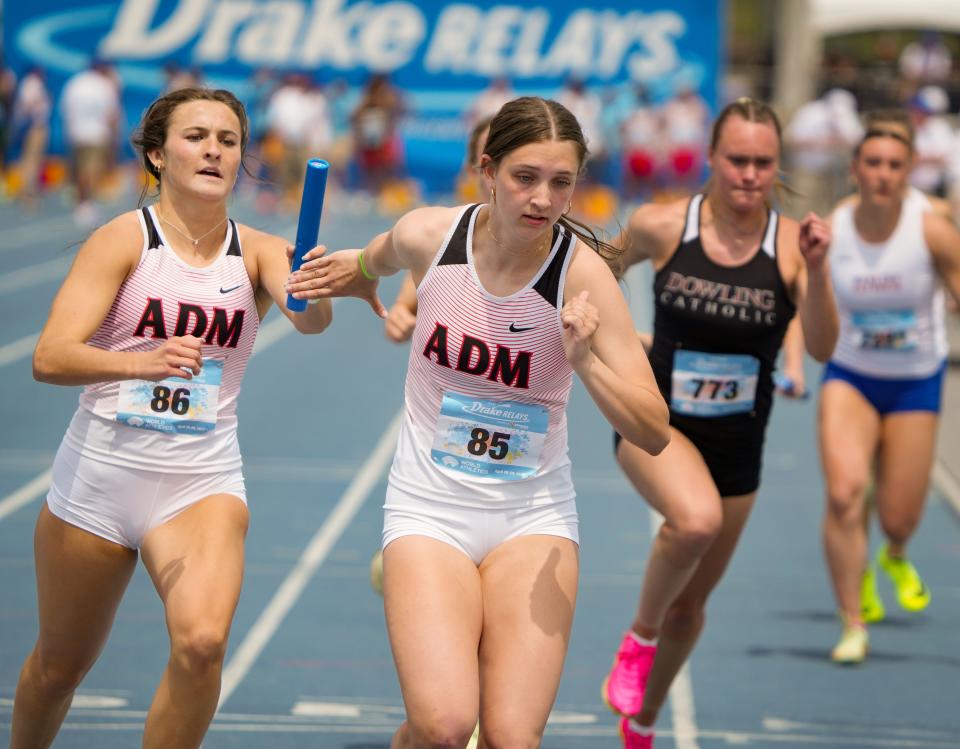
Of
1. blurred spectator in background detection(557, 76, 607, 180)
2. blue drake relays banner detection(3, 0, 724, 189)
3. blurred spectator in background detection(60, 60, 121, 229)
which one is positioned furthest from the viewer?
blue drake relays banner detection(3, 0, 724, 189)

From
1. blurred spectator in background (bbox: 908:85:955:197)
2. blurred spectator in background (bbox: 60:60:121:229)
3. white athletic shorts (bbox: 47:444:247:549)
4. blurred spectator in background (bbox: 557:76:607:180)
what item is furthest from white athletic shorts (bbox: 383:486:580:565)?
blurred spectator in background (bbox: 557:76:607:180)

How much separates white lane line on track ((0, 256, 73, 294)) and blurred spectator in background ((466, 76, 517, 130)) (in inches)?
356

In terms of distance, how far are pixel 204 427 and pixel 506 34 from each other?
80.3ft

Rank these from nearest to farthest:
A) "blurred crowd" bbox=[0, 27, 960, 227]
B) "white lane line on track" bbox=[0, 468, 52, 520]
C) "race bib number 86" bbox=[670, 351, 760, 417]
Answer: "race bib number 86" bbox=[670, 351, 760, 417]
"white lane line on track" bbox=[0, 468, 52, 520]
"blurred crowd" bbox=[0, 27, 960, 227]

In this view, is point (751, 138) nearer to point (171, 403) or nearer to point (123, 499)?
point (171, 403)

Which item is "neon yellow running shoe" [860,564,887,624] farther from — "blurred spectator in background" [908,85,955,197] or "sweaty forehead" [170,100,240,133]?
"blurred spectator in background" [908,85,955,197]

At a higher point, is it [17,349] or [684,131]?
[684,131]

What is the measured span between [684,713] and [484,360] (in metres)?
2.66

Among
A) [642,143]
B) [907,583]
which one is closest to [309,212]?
[907,583]

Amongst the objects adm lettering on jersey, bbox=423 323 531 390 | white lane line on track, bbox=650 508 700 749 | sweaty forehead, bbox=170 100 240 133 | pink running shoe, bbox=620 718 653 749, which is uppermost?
sweaty forehead, bbox=170 100 240 133

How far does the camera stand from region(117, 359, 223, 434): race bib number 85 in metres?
4.23

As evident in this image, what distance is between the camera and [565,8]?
27.9 metres

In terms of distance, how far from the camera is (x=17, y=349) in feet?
45.3

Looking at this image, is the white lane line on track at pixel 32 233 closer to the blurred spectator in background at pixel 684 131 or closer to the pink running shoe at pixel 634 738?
the blurred spectator in background at pixel 684 131
